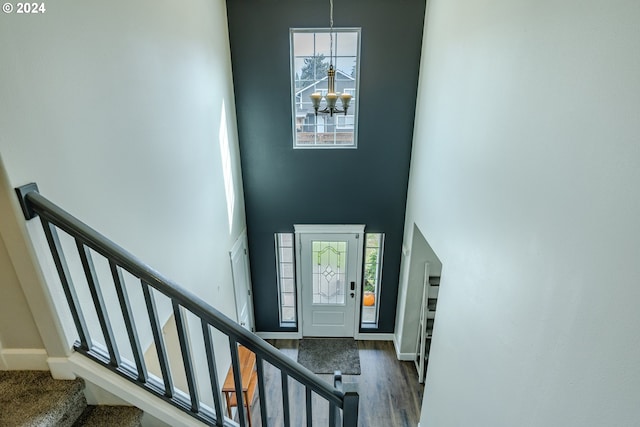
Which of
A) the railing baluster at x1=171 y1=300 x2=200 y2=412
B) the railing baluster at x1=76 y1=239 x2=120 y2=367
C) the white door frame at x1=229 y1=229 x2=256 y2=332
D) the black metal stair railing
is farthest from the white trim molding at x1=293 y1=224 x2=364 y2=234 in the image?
the railing baluster at x1=76 y1=239 x2=120 y2=367

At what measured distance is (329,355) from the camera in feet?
16.9

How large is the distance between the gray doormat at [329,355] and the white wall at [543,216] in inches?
85.1

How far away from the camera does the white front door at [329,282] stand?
5016mm

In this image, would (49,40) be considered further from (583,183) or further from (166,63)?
(583,183)

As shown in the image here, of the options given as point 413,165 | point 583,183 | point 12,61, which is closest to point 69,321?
point 12,61

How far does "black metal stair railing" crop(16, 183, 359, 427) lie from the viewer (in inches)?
49.0

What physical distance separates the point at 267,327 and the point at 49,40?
189 inches

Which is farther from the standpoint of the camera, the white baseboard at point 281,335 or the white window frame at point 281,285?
the white baseboard at point 281,335

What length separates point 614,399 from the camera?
117cm

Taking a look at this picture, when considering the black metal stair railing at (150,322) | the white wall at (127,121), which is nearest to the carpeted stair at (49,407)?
the black metal stair railing at (150,322)

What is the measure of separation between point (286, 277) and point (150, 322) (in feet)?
12.9

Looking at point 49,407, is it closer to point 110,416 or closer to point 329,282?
point 110,416

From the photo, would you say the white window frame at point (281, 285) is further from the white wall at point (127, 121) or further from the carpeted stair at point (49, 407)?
the carpeted stair at point (49, 407)

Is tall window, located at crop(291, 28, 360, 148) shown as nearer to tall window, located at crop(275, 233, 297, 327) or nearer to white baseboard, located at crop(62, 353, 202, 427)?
tall window, located at crop(275, 233, 297, 327)
